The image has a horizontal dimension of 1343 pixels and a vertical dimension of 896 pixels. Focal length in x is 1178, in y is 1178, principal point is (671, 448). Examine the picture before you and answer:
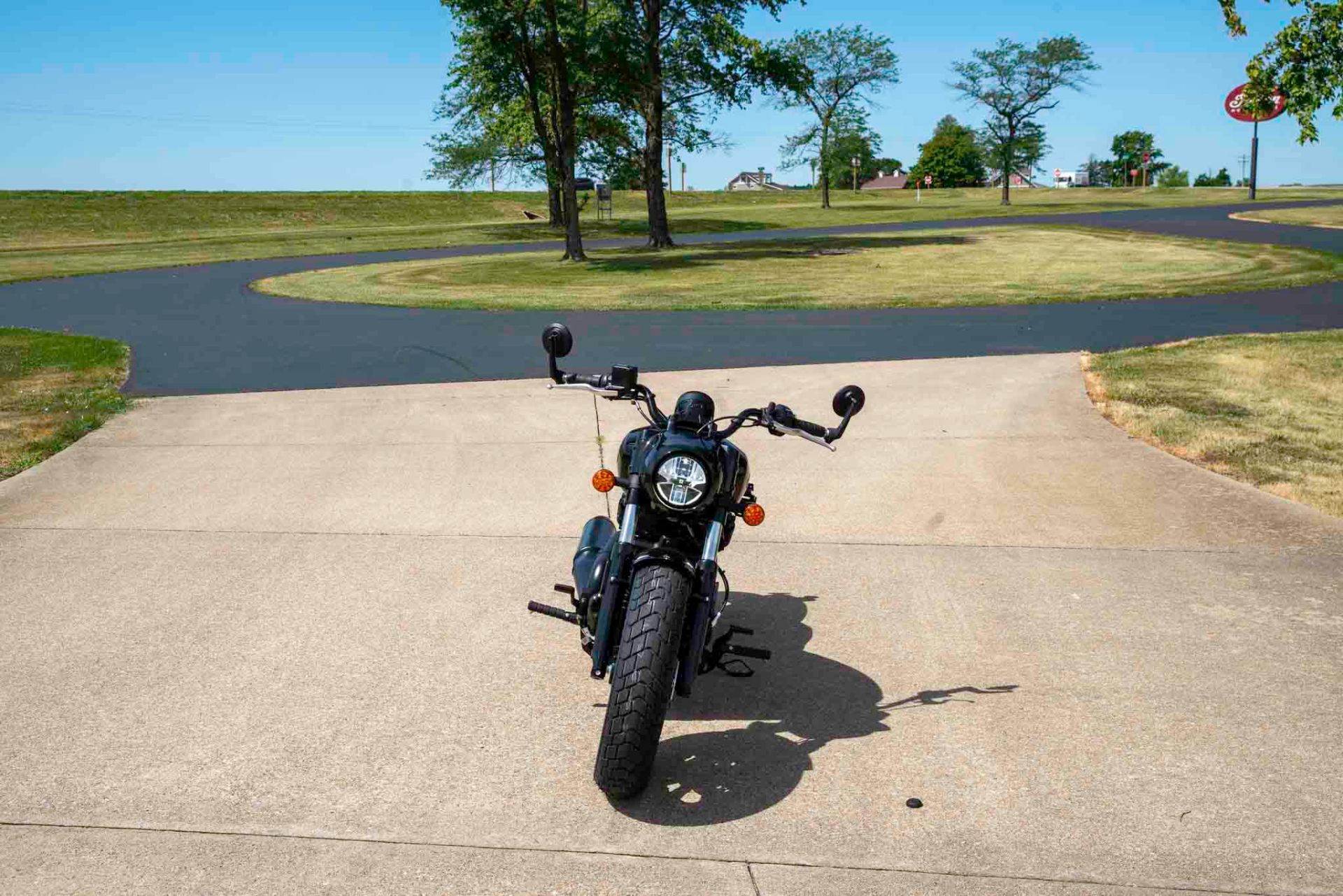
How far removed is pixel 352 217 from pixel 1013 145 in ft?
128

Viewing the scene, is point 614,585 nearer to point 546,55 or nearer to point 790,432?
point 790,432

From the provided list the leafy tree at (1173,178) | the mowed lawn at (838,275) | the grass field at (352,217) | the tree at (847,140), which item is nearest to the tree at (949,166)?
the leafy tree at (1173,178)

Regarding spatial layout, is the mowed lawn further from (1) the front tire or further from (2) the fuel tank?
(1) the front tire

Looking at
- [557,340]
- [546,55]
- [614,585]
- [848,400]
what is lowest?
[614,585]

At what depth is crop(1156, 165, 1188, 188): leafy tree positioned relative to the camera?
481 feet

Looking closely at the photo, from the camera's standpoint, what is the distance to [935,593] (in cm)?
595

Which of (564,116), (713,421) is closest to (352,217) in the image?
(564,116)

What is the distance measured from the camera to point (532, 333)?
16188 mm

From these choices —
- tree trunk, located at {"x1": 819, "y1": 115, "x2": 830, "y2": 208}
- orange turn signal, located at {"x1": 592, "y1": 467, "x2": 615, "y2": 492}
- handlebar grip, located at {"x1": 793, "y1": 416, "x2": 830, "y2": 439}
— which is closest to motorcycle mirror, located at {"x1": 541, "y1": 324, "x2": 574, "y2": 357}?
orange turn signal, located at {"x1": 592, "y1": 467, "x2": 615, "y2": 492}

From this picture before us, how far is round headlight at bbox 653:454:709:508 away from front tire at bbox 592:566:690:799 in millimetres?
288

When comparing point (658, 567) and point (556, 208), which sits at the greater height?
point (556, 208)

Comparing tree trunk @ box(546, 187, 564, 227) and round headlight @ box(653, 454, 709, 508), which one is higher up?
tree trunk @ box(546, 187, 564, 227)

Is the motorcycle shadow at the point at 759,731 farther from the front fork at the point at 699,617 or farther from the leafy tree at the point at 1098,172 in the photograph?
the leafy tree at the point at 1098,172

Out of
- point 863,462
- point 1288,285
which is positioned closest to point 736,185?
point 1288,285
